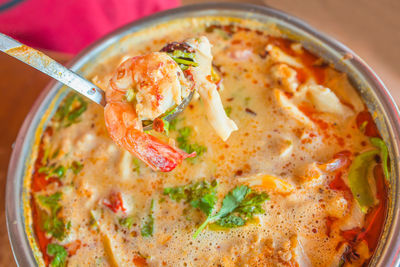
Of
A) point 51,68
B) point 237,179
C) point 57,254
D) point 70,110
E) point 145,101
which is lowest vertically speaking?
point 57,254

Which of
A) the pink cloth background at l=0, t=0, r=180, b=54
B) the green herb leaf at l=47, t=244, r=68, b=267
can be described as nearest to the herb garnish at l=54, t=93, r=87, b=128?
the green herb leaf at l=47, t=244, r=68, b=267

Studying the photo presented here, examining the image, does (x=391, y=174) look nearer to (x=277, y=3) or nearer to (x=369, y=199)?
(x=369, y=199)

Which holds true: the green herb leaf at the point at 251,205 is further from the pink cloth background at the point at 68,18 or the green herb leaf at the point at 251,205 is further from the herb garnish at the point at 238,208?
the pink cloth background at the point at 68,18

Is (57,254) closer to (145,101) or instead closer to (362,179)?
(145,101)

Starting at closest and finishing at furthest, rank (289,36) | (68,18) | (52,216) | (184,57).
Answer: (184,57) → (52,216) → (289,36) → (68,18)

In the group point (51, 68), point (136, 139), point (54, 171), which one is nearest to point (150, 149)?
point (136, 139)

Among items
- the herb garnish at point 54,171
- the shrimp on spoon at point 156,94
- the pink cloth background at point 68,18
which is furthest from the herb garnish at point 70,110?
the pink cloth background at point 68,18

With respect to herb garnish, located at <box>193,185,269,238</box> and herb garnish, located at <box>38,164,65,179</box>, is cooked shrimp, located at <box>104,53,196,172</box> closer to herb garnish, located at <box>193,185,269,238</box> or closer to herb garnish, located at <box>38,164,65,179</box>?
herb garnish, located at <box>193,185,269,238</box>

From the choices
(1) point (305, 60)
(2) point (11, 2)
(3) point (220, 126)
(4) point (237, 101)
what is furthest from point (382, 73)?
(2) point (11, 2)
